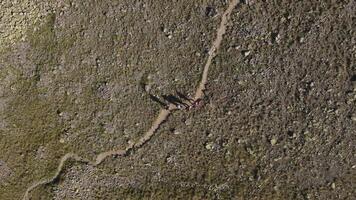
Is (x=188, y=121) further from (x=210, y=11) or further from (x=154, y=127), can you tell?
(x=210, y=11)

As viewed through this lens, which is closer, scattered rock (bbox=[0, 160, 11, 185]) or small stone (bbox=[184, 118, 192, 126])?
small stone (bbox=[184, 118, 192, 126])

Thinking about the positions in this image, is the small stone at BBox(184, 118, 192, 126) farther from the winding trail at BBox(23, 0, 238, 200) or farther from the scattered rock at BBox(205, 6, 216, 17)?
the scattered rock at BBox(205, 6, 216, 17)

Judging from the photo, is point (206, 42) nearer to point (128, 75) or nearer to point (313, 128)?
point (128, 75)

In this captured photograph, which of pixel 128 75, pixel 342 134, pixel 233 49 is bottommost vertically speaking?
pixel 342 134

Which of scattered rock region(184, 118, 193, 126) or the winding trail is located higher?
the winding trail

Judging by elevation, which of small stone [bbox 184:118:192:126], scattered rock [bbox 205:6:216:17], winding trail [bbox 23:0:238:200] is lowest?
small stone [bbox 184:118:192:126]

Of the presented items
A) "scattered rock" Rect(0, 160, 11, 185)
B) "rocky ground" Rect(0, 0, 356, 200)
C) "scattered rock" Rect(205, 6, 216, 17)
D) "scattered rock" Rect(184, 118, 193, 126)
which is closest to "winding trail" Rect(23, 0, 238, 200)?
"rocky ground" Rect(0, 0, 356, 200)

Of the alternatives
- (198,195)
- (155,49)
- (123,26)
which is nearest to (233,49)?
(155,49)
